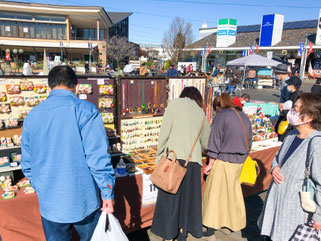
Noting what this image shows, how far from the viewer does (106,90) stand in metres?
3.56

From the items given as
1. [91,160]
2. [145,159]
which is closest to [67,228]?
[91,160]

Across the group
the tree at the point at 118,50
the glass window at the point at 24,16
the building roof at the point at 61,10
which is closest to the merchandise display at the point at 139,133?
the building roof at the point at 61,10

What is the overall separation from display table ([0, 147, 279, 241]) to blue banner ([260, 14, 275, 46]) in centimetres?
2543

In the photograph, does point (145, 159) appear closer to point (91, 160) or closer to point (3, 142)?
point (3, 142)

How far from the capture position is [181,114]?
8.70ft

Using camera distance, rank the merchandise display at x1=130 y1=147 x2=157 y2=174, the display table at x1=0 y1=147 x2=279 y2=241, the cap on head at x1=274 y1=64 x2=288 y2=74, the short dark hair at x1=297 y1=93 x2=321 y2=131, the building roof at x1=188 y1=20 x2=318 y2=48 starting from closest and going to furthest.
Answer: the short dark hair at x1=297 y1=93 x2=321 y2=131 → the display table at x1=0 y1=147 x2=279 y2=241 → the merchandise display at x1=130 y1=147 x2=157 y2=174 → the cap on head at x1=274 y1=64 x2=288 y2=74 → the building roof at x1=188 y1=20 x2=318 y2=48

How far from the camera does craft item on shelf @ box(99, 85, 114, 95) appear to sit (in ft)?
11.6

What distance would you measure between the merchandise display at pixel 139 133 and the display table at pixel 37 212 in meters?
0.99

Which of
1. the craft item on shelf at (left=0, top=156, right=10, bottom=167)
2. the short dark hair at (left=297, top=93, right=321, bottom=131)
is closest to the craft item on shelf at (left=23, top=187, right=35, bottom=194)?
the craft item on shelf at (left=0, top=156, right=10, bottom=167)

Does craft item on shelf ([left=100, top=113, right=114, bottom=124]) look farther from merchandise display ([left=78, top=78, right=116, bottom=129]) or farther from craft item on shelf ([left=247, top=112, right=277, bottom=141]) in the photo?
craft item on shelf ([left=247, top=112, right=277, bottom=141])

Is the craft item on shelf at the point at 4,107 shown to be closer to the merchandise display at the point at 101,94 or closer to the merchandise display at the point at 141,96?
the merchandise display at the point at 101,94

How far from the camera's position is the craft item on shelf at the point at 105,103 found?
3.56m

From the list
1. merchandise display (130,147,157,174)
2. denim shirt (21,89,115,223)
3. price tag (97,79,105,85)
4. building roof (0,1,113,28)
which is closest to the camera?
denim shirt (21,89,115,223)

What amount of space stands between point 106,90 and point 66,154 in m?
2.03
